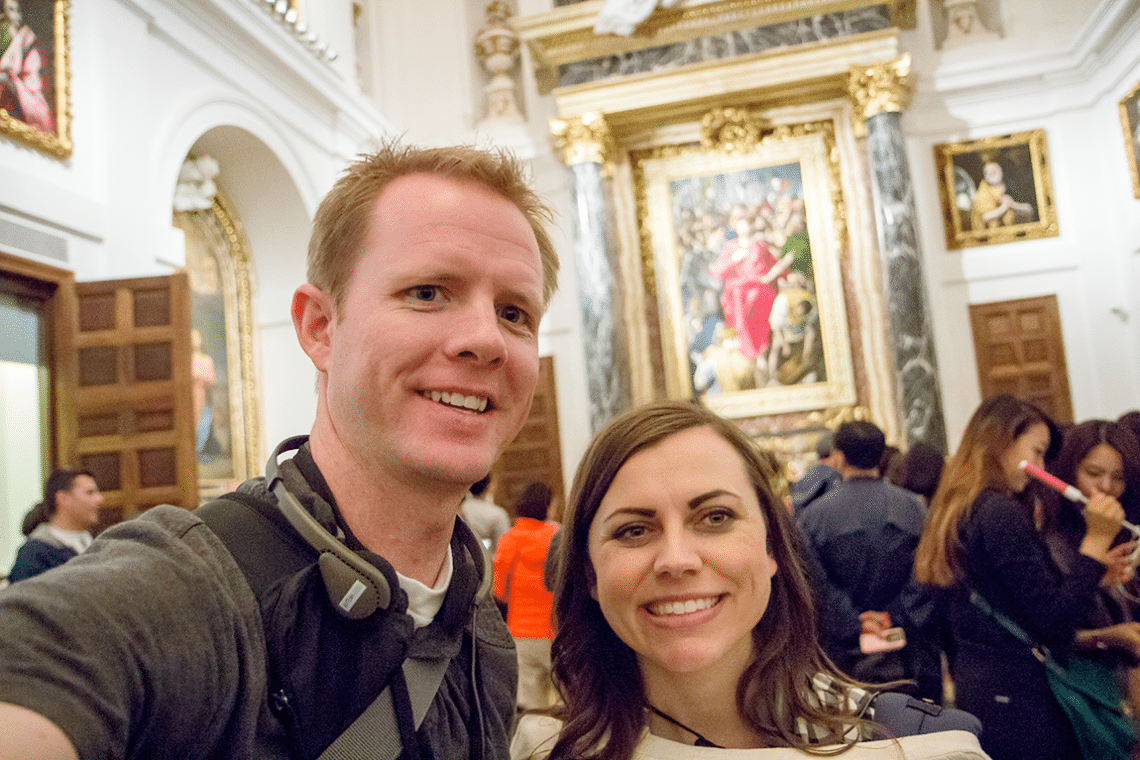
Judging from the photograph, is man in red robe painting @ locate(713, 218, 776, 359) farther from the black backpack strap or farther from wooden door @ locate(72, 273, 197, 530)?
the black backpack strap

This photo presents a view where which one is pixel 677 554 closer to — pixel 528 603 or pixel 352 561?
pixel 352 561

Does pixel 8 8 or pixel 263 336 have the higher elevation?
pixel 8 8

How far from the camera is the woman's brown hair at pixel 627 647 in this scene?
163cm

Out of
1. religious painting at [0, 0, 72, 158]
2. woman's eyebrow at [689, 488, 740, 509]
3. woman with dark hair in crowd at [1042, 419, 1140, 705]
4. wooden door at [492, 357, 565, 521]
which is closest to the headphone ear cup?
woman's eyebrow at [689, 488, 740, 509]

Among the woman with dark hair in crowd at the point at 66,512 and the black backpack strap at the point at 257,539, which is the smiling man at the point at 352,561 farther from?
the woman with dark hair in crowd at the point at 66,512

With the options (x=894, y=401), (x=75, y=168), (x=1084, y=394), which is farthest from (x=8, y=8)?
(x=1084, y=394)

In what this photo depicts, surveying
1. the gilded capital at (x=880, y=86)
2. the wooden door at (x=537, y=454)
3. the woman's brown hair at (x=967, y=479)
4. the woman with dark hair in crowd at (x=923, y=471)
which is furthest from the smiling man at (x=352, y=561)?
the gilded capital at (x=880, y=86)

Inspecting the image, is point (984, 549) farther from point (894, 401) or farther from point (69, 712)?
point (894, 401)

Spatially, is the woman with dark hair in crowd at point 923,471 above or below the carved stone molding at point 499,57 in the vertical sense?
below

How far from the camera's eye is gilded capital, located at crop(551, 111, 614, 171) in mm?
11102

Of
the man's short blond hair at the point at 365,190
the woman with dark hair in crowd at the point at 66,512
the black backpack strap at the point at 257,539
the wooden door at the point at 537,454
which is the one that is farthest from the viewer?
the wooden door at the point at 537,454

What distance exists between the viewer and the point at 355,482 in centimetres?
132

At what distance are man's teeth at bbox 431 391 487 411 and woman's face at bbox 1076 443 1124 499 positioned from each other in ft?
10.4

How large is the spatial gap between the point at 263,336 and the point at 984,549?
8870 mm
